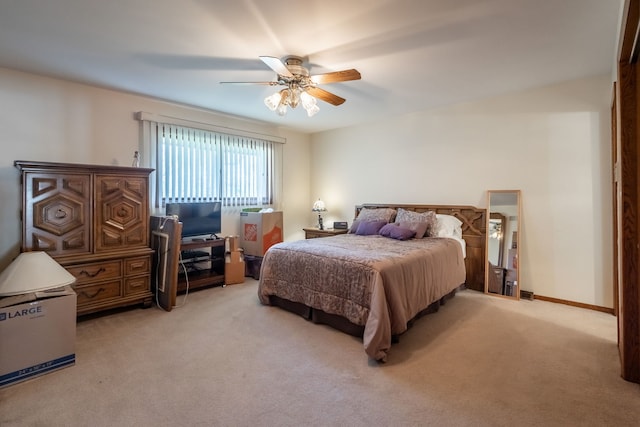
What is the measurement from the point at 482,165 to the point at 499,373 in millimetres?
2746

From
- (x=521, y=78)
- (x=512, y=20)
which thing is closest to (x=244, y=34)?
(x=512, y=20)

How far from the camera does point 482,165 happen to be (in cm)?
403

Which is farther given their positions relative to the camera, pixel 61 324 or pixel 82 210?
pixel 82 210

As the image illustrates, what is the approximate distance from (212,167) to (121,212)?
155cm

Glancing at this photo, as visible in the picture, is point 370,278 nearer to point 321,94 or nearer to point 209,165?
point 321,94

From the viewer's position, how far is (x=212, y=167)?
4559 mm

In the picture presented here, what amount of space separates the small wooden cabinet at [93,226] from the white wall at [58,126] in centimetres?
48

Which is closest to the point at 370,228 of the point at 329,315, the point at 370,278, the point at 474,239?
the point at 474,239

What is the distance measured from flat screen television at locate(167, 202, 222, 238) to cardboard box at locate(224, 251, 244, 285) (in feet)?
1.27

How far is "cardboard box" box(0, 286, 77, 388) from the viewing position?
201 cm

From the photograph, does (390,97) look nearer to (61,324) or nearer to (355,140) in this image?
(355,140)

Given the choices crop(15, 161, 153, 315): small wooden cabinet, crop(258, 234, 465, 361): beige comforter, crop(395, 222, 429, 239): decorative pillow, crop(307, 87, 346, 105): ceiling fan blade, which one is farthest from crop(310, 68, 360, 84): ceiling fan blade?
crop(15, 161, 153, 315): small wooden cabinet

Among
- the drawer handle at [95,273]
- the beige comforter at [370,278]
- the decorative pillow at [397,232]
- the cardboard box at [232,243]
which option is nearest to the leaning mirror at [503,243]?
the beige comforter at [370,278]

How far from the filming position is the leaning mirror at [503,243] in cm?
372
